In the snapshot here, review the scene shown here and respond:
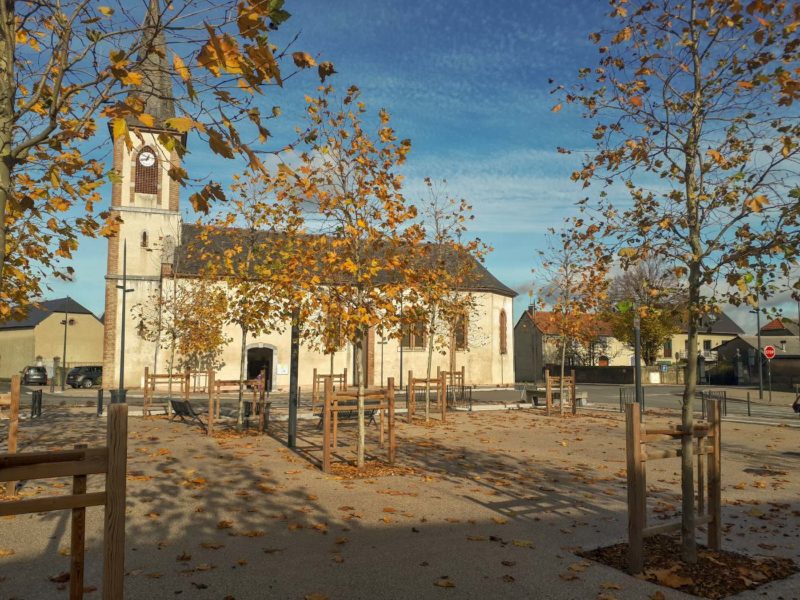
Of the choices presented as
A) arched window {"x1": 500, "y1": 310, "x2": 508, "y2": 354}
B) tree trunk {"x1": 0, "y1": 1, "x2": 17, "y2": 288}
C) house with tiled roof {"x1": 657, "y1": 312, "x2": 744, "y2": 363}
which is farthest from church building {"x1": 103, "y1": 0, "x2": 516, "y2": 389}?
house with tiled roof {"x1": 657, "y1": 312, "x2": 744, "y2": 363}

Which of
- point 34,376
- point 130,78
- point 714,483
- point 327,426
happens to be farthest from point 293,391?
point 34,376

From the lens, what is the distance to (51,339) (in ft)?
193

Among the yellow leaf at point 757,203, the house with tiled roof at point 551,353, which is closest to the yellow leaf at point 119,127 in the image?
the yellow leaf at point 757,203

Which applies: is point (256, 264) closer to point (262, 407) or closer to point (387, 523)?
point (262, 407)

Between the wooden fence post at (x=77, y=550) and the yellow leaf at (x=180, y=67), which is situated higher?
the yellow leaf at (x=180, y=67)

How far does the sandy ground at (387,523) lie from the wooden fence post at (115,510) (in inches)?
59.8

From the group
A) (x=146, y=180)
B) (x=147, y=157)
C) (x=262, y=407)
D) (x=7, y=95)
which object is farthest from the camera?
(x=146, y=180)

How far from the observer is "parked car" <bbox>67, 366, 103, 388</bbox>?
42.7 m

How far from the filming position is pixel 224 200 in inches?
164

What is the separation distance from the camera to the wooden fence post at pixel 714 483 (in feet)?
19.8

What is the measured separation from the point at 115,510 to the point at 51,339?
63.0m

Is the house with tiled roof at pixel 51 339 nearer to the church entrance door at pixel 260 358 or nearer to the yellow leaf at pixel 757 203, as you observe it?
the church entrance door at pixel 260 358

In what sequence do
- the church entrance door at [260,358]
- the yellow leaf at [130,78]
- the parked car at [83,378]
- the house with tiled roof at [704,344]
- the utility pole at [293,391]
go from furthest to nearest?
the house with tiled roof at [704,344] < the parked car at [83,378] < the church entrance door at [260,358] < the utility pole at [293,391] < the yellow leaf at [130,78]

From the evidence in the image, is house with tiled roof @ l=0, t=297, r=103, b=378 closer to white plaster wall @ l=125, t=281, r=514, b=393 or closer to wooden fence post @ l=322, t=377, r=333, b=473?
white plaster wall @ l=125, t=281, r=514, b=393
